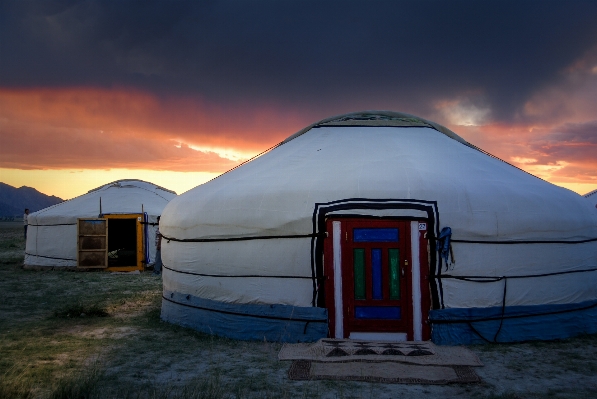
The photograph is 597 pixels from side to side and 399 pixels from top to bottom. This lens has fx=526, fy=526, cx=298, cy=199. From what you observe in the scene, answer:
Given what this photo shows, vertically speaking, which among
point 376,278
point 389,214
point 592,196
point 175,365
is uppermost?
point 592,196

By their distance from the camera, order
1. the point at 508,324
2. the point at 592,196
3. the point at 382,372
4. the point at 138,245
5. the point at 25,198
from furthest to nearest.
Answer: the point at 25,198 < the point at 592,196 < the point at 138,245 < the point at 508,324 < the point at 382,372

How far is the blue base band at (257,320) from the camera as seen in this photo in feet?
15.9

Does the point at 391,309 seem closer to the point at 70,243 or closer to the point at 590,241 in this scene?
the point at 590,241

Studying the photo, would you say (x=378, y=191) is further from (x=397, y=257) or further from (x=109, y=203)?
(x=109, y=203)

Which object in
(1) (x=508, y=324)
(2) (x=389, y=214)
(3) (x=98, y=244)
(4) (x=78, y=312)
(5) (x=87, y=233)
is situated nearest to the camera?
(2) (x=389, y=214)

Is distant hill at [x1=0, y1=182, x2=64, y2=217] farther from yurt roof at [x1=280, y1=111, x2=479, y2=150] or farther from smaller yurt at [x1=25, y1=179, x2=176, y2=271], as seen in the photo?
yurt roof at [x1=280, y1=111, x2=479, y2=150]

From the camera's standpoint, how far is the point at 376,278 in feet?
15.8

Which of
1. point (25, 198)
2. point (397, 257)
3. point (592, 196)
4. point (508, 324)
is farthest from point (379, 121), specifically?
point (25, 198)

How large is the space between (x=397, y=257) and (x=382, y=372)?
3.76ft

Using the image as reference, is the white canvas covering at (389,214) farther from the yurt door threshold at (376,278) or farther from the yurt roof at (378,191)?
the yurt door threshold at (376,278)

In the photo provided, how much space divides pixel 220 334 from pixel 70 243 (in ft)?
24.5

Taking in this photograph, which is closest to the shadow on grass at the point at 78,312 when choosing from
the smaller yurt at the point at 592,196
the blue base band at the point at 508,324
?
the blue base band at the point at 508,324

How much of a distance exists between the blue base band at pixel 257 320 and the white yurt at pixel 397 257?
0.01 metres

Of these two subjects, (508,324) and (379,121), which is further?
(379,121)
